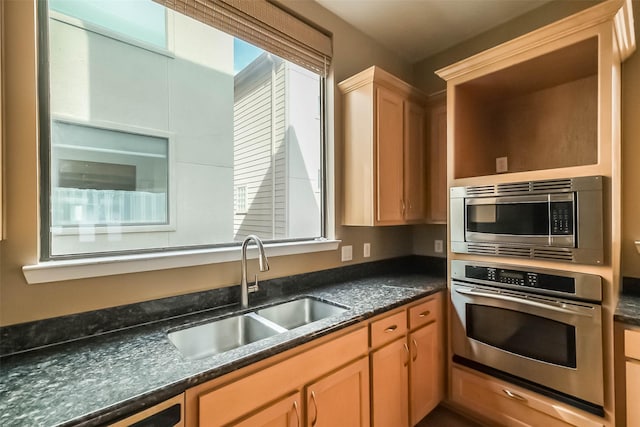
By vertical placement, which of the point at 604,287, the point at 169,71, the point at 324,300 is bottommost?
the point at 324,300

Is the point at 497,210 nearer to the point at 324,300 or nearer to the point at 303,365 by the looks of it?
the point at 324,300

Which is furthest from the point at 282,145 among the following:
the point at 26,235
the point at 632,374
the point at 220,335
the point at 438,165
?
the point at 632,374

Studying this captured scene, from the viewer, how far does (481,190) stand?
74.7 inches

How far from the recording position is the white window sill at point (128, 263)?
115 centimetres

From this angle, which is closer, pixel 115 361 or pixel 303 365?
pixel 115 361

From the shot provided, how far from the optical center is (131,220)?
1569 millimetres

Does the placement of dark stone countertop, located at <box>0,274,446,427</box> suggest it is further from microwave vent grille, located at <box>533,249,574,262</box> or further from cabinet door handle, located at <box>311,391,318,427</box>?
microwave vent grille, located at <box>533,249,574,262</box>

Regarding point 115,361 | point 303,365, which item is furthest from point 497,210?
point 115,361

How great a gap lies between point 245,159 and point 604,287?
7.49 ft

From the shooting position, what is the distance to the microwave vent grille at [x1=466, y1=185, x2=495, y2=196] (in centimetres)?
186

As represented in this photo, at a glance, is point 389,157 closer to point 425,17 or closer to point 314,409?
point 425,17

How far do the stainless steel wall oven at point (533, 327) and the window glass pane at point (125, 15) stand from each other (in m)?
2.42

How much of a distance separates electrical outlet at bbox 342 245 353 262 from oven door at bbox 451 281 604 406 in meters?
0.76

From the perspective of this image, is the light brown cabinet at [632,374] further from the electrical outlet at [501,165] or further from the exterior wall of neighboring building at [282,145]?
the exterior wall of neighboring building at [282,145]
